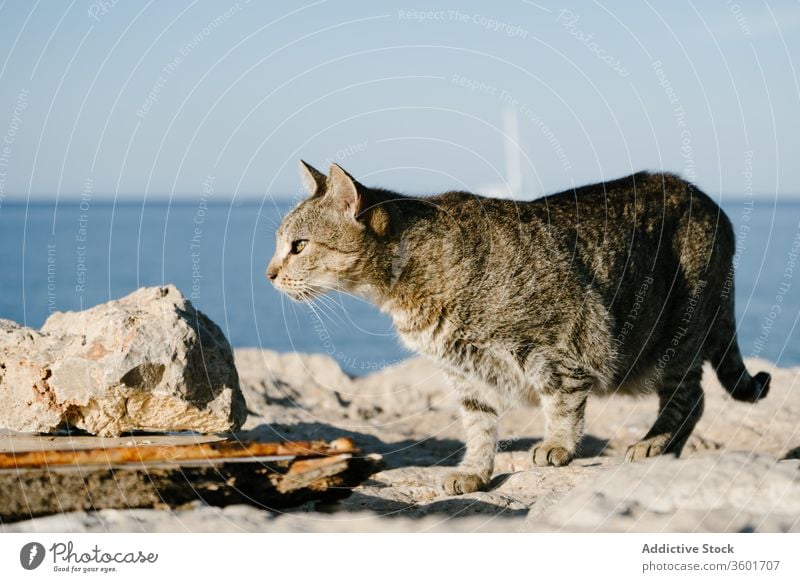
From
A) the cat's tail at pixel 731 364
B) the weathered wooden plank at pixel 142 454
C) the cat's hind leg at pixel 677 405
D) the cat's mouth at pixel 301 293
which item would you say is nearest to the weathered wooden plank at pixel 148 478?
the weathered wooden plank at pixel 142 454

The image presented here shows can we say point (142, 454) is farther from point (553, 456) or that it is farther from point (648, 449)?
point (648, 449)

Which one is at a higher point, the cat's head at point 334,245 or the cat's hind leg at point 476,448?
the cat's head at point 334,245

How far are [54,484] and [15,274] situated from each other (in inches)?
818

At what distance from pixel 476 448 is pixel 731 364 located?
8.59 feet

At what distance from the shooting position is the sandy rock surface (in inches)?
233

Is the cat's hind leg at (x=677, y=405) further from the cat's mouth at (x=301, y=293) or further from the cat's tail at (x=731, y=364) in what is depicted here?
the cat's mouth at (x=301, y=293)

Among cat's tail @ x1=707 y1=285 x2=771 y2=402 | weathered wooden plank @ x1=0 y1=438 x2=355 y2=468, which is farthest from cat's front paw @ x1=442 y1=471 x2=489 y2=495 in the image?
cat's tail @ x1=707 y1=285 x2=771 y2=402

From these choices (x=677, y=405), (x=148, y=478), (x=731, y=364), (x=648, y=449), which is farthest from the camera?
(x=731, y=364)

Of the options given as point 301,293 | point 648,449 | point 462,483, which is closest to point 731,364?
point 648,449

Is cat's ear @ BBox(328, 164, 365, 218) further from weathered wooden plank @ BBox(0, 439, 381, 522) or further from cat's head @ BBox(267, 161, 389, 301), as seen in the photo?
weathered wooden plank @ BBox(0, 439, 381, 522)

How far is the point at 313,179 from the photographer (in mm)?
6938

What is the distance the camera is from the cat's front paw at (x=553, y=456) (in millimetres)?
6574

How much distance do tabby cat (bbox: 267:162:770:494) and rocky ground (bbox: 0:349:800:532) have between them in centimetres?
58
